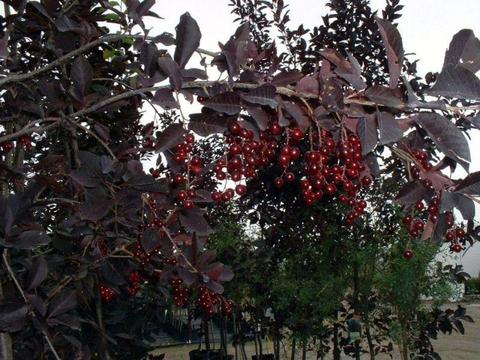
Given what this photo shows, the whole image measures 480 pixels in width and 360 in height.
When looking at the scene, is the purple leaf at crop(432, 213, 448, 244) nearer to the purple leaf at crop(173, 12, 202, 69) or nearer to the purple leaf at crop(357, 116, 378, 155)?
the purple leaf at crop(357, 116, 378, 155)

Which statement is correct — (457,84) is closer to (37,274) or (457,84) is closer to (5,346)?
(37,274)

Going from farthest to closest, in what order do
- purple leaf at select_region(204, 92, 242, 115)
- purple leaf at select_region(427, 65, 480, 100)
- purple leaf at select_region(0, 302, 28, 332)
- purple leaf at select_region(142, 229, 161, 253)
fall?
purple leaf at select_region(142, 229, 161, 253), purple leaf at select_region(0, 302, 28, 332), purple leaf at select_region(204, 92, 242, 115), purple leaf at select_region(427, 65, 480, 100)

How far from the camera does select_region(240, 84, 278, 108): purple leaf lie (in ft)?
3.07

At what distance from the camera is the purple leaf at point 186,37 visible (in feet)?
3.34

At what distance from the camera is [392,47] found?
94cm

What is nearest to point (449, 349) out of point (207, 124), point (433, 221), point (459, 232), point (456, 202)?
point (459, 232)

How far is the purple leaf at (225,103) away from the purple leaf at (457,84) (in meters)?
0.36

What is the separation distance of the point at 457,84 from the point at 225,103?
0.42 m

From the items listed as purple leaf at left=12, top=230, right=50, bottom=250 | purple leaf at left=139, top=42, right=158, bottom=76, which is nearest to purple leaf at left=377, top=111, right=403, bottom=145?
purple leaf at left=139, top=42, right=158, bottom=76

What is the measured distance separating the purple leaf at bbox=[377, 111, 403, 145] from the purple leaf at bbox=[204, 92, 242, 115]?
0.89ft

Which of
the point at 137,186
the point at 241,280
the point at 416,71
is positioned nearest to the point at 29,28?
the point at 137,186

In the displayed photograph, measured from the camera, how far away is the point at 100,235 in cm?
168

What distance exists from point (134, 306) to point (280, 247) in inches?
55.1

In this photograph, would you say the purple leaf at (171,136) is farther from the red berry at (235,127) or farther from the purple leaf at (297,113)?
the purple leaf at (297,113)
